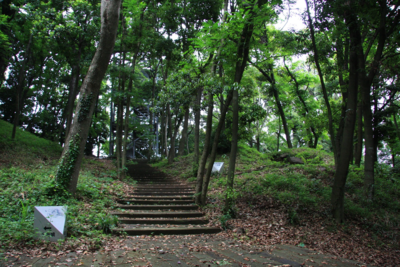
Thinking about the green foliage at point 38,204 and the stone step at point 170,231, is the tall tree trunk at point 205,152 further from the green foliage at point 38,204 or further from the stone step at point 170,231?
the green foliage at point 38,204

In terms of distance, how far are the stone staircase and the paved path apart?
708mm

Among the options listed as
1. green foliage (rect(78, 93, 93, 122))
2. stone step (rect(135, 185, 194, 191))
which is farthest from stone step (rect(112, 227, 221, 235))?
stone step (rect(135, 185, 194, 191))

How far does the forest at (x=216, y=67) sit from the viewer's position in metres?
7.53

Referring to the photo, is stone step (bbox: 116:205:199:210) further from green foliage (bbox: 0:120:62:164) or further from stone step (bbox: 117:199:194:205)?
green foliage (bbox: 0:120:62:164)

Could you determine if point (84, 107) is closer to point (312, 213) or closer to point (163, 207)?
point (163, 207)

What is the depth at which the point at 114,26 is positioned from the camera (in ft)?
25.2

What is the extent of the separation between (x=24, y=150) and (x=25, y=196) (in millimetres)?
7420

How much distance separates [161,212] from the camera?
27.0 ft

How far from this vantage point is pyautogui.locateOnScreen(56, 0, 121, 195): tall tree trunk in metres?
7.53

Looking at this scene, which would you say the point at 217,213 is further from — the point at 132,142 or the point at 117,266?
the point at 132,142

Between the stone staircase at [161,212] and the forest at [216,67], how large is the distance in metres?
0.88

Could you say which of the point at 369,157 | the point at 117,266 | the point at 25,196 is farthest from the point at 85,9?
the point at 369,157

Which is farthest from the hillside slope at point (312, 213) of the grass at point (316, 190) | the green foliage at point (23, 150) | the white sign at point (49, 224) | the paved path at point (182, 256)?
the green foliage at point (23, 150)

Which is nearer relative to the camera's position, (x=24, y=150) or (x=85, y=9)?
(x=85, y=9)
